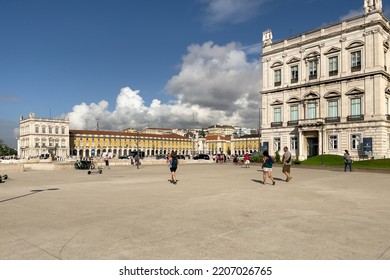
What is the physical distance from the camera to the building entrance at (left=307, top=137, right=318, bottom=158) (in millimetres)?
42031

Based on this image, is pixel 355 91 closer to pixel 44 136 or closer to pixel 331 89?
pixel 331 89

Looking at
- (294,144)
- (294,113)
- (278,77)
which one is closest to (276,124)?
(294,113)

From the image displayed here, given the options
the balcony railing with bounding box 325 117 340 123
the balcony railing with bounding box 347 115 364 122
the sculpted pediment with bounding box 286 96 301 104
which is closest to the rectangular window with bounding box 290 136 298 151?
the balcony railing with bounding box 325 117 340 123

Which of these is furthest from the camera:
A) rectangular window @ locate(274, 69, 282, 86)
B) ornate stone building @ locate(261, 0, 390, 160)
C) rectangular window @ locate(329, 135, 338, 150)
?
rectangular window @ locate(274, 69, 282, 86)

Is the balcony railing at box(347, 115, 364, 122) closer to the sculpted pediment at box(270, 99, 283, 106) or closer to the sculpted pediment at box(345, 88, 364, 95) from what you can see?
the sculpted pediment at box(345, 88, 364, 95)

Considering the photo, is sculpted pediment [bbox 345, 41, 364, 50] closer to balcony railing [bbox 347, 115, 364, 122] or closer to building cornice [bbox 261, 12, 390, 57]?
building cornice [bbox 261, 12, 390, 57]

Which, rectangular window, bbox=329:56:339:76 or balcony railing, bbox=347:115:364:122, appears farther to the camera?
rectangular window, bbox=329:56:339:76

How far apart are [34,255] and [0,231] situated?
2016 millimetres

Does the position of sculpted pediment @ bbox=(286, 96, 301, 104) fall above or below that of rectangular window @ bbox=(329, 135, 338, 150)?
above

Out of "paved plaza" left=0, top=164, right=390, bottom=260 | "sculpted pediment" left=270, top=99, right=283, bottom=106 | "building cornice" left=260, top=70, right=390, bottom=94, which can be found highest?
"building cornice" left=260, top=70, right=390, bottom=94

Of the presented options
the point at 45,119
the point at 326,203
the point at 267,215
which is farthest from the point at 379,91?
the point at 45,119

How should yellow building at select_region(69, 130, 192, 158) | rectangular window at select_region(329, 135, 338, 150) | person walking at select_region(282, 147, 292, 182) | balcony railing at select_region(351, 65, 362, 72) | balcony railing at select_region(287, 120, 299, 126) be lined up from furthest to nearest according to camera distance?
yellow building at select_region(69, 130, 192, 158), balcony railing at select_region(287, 120, 299, 126), rectangular window at select_region(329, 135, 338, 150), balcony railing at select_region(351, 65, 362, 72), person walking at select_region(282, 147, 292, 182)

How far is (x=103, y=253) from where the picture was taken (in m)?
4.55

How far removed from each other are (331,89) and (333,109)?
2.78 m
